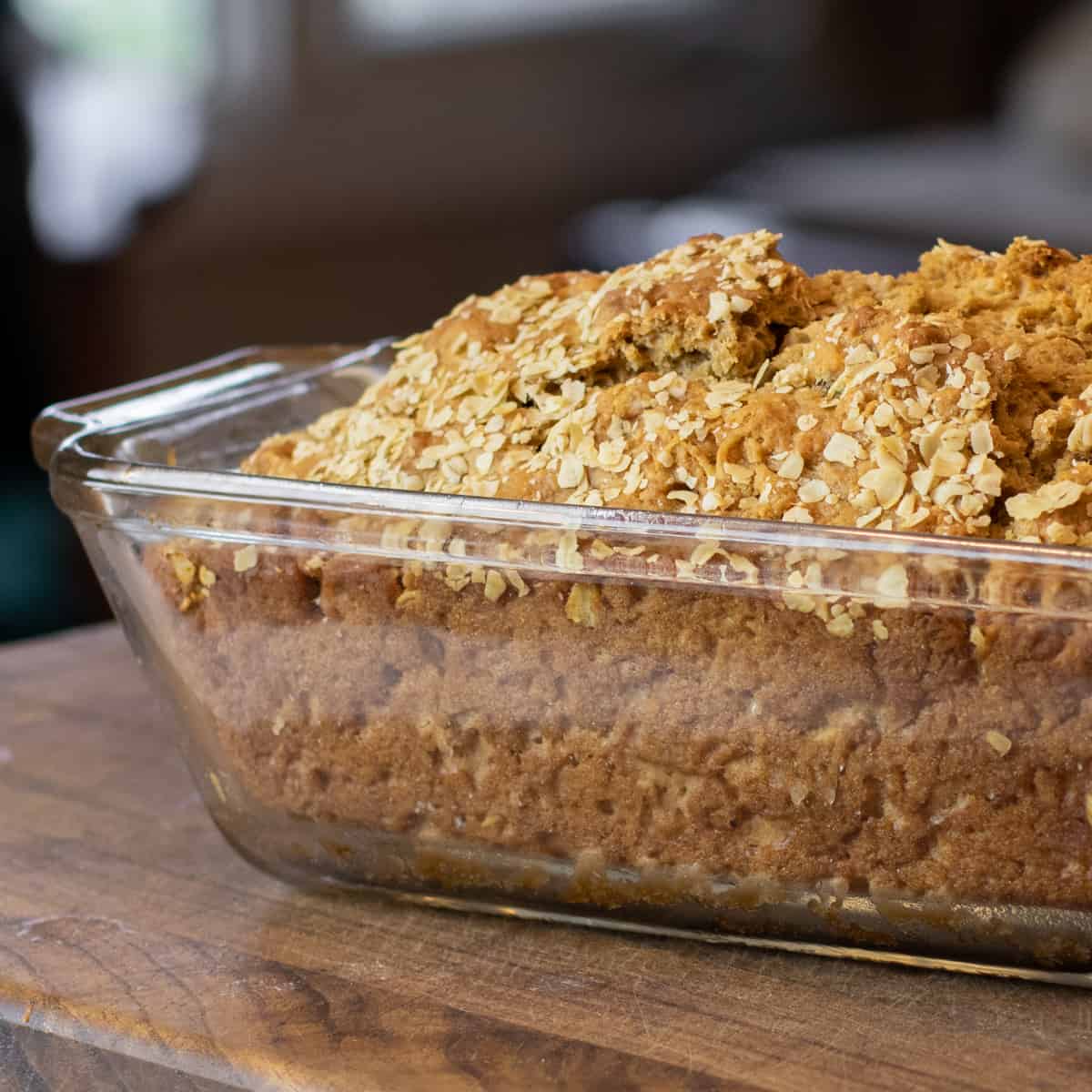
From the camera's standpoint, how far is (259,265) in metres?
4.64

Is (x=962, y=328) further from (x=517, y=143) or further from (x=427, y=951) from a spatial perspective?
(x=517, y=143)

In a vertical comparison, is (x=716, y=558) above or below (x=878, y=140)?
above

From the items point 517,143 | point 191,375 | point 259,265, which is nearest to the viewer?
point 191,375

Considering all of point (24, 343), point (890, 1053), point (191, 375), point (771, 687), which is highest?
point (191, 375)

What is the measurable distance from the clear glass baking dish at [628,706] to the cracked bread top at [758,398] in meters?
0.07

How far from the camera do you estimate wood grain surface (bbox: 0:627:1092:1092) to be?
904 millimetres

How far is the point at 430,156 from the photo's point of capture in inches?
201

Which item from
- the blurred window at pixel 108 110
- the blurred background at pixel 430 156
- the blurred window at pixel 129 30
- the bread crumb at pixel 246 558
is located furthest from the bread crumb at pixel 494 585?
the blurred window at pixel 129 30

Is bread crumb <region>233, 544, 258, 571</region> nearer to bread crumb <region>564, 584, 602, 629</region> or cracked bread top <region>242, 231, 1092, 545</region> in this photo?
cracked bread top <region>242, 231, 1092, 545</region>

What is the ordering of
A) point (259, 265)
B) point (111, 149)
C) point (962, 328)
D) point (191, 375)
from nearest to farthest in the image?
point (962, 328)
point (191, 375)
point (111, 149)
point (259, 265)

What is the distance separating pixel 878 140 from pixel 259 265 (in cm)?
177

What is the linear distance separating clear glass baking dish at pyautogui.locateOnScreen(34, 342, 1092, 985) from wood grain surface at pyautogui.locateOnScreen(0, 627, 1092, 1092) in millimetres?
29

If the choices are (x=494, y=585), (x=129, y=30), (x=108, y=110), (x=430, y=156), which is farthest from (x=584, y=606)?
(x=430, y=156)

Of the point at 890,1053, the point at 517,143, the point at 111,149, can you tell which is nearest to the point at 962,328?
the point at 890,1053
